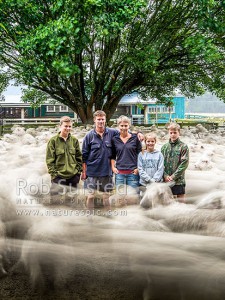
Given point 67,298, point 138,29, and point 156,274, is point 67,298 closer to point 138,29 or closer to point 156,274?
point 156,274

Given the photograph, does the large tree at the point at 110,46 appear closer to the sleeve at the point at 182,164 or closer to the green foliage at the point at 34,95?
the green foliage at the point at 34,95

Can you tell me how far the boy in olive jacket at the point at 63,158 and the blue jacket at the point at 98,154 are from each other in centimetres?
24

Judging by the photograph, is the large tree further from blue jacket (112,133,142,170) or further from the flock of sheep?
the flock of sheep

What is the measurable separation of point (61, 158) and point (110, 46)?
40.5 feet

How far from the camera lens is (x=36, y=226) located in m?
3.24

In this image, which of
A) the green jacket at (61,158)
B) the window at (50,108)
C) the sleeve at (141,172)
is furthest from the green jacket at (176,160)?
the window at (50,108)

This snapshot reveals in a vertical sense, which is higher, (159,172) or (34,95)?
(34,95)

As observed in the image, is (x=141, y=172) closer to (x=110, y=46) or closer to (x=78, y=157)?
(x=78, y=157)

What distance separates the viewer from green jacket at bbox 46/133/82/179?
480cm

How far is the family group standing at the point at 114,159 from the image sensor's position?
480 centimetres

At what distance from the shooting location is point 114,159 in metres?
5.11

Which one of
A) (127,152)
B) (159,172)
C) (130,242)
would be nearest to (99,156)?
(127,152)

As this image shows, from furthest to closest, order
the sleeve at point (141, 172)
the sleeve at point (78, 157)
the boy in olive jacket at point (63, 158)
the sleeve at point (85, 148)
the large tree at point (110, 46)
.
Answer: the large tree at point (110, 46) → the sleeve at point (85, 148) → the sleeve at point (78, 157) → the boy in olive jacket at point (63, 158) → the sleeve at point (141, 172)

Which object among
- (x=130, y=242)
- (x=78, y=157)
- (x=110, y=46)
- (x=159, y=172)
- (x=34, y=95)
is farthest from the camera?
(x=34, y=95)
